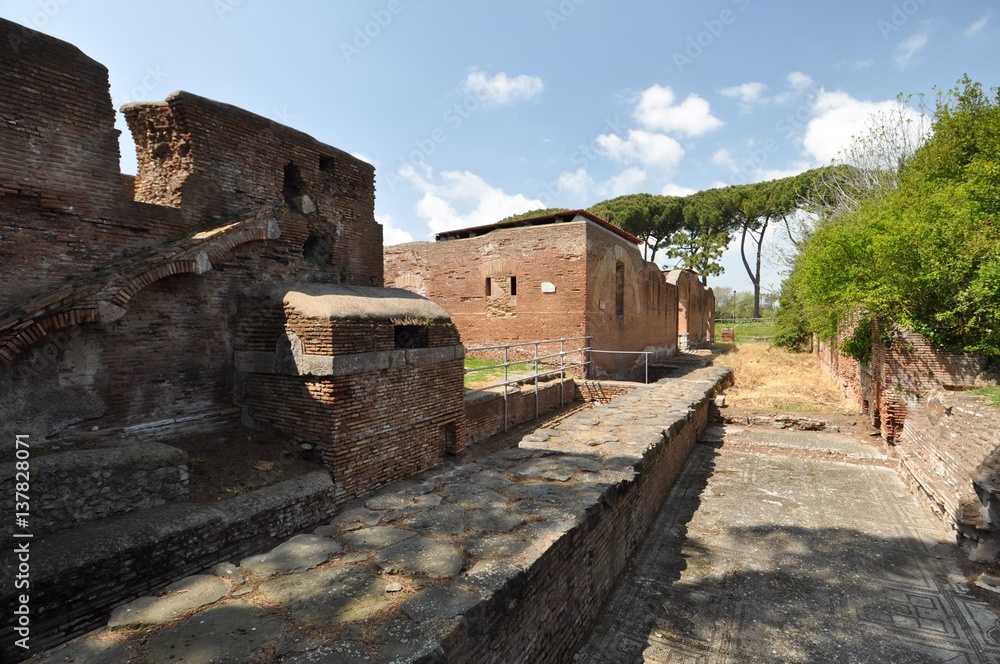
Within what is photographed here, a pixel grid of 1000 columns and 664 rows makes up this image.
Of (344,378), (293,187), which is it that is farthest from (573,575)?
(293,187)

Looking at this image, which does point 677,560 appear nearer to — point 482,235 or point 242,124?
point 242,124

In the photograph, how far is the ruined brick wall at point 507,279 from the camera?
12.3 meters

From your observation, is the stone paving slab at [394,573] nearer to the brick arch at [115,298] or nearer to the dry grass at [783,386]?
the brick arch at [115,298]

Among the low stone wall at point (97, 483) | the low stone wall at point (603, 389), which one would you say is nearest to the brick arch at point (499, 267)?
the low stone wall at point (603, 389)

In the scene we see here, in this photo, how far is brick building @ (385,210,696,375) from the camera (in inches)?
485

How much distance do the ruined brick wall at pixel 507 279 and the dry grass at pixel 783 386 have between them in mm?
4511

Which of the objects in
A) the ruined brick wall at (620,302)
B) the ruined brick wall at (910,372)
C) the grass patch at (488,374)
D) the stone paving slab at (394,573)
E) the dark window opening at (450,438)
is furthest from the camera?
the ruined brick wall at (620,302)

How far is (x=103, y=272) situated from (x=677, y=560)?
6.16m

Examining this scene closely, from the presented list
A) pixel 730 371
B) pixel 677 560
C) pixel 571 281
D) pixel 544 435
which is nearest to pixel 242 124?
pixel 544 435

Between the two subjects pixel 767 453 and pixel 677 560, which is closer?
pixel 677 560

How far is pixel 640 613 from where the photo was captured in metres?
3.65

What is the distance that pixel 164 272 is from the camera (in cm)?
457

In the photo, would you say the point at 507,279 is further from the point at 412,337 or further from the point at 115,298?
the point at 115,298

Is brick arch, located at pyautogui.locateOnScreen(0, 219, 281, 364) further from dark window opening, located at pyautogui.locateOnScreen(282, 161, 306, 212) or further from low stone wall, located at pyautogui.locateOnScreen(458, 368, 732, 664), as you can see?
low stone wall, located at pyautogui.locateOnScreen(458, 368, 732, 664)
